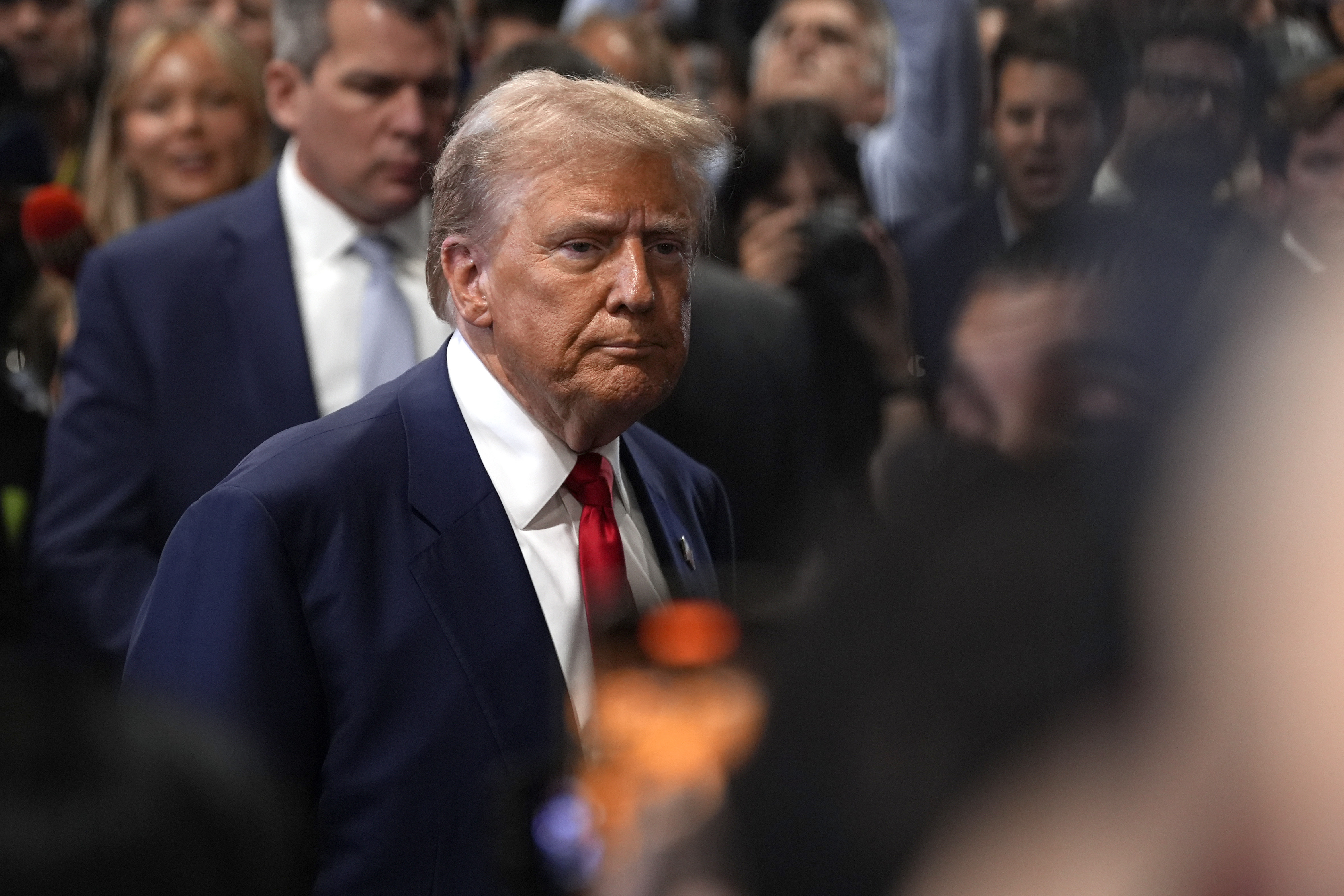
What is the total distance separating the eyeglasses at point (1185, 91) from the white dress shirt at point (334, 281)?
4.57 ft

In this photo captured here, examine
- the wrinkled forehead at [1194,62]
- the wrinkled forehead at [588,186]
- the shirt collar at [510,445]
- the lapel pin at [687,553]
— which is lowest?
the lapel pin at [687,553]

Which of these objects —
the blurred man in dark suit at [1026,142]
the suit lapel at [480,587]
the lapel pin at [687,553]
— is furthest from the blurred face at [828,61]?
the suit lapel at [480,587]

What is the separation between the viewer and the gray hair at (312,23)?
341 centimetres

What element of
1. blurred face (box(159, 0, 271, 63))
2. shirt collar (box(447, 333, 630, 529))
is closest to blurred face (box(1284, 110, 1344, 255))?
shirt collar (box(447, 333, 630, 529))

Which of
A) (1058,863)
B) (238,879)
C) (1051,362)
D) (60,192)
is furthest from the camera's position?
(60,192)

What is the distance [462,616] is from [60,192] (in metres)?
2.33

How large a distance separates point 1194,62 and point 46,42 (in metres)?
3.25

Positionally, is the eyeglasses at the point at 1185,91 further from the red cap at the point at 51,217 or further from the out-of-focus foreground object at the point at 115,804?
the out-of-focus foreground object at the point at 115,804

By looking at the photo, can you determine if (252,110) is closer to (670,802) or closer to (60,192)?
(60,192)

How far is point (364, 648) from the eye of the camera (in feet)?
7.12

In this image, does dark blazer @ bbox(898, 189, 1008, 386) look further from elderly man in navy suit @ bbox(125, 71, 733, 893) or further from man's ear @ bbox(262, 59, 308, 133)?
elderly man in navy suit @ bbox(125, 71, 733, 893)

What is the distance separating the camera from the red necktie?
7.54 ft

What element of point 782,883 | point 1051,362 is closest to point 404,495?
point 1051,362

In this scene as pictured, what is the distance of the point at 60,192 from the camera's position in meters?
4.14
